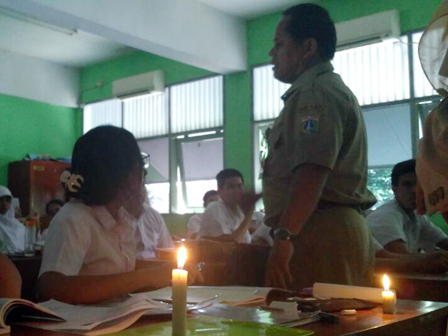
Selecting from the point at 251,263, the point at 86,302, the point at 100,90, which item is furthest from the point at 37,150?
the point at 86,302

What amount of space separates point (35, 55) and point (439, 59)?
855 centimetres

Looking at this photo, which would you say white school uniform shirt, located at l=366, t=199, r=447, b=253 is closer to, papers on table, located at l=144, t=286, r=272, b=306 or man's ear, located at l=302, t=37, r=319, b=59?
man's ear, located at l=302, t=37, r=319, b=59

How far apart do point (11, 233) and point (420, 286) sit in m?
4.72

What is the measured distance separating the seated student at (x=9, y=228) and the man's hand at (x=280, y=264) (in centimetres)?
410

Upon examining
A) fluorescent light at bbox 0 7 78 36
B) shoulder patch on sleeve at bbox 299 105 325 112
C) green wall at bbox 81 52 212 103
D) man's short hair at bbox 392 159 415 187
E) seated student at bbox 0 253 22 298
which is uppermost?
fluorescent light at bbox 0 7 78 36

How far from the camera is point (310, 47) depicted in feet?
6.86

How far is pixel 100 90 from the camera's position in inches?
363

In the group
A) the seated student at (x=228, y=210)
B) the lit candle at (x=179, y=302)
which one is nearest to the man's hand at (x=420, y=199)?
the lit candle at (x=179, y=302)

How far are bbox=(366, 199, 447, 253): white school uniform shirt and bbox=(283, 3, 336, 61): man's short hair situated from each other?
139 cm

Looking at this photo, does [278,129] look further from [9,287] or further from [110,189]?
[9,287]

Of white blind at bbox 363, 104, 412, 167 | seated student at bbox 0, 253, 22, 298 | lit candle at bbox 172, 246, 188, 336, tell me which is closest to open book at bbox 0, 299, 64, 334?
seated student at bbox 0, 253, 22, 298

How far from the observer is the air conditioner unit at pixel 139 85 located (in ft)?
26.5

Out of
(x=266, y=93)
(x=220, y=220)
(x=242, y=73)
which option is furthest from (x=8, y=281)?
A: (x=242, y=73)

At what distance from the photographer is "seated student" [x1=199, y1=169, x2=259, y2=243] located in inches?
211
